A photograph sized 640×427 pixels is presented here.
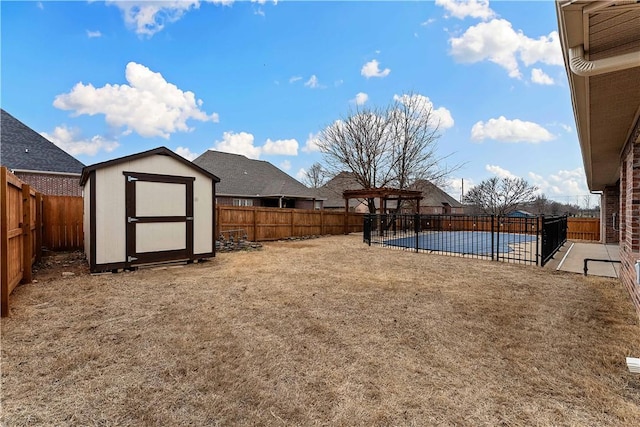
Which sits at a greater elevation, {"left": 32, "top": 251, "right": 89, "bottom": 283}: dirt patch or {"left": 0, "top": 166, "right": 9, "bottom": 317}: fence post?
{"left": 0, "top": 166, "right": 9, "bottom": 317}: fence post

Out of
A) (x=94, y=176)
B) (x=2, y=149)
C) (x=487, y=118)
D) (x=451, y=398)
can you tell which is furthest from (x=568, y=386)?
(x=2, y=149)

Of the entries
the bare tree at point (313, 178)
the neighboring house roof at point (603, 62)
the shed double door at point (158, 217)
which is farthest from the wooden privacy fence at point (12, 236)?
the bare tree at point (313, 178)

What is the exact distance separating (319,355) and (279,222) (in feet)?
37.1

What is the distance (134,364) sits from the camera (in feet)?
8.11

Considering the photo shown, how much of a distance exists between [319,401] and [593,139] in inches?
214

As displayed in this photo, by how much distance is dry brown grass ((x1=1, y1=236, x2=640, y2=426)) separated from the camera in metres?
1.90

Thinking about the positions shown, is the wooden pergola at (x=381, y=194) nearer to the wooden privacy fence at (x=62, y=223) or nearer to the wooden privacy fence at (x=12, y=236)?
the wooden privacy fence at (x=62, y=223)

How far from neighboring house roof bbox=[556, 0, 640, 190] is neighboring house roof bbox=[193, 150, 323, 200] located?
1699cm

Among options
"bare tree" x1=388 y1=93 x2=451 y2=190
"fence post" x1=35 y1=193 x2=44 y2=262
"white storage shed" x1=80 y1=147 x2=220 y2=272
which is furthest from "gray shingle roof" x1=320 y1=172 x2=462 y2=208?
"fence post" x1=35 y1=193 x2=44 y2=262

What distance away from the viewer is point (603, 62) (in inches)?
81.3

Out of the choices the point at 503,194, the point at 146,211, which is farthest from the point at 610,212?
the point at 503,194

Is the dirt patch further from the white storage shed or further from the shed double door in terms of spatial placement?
the shed double door

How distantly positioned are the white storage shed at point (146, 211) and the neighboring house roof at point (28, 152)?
349 inches

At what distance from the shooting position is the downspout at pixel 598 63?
1.98 meters
